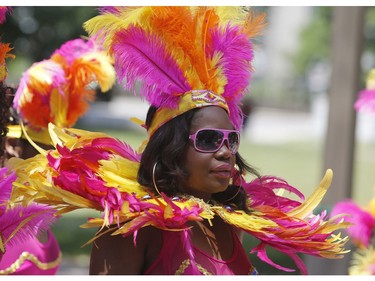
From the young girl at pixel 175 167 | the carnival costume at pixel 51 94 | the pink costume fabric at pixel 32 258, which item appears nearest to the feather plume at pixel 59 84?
the carnival costume at pixel 51 94

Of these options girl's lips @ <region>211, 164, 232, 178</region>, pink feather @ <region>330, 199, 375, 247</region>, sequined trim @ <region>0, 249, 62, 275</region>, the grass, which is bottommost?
the grass

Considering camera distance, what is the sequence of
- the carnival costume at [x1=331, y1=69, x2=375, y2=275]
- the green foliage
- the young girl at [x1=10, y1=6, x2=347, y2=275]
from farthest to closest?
the green foliage < the carnival costume at [x1=331, y1=69, x2=375, y2=275] < the young girl at [x1=10, y1=6, x2=347, y2=275]

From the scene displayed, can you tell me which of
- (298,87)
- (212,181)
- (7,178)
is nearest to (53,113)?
(7,178)

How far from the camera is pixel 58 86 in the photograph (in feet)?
13.8

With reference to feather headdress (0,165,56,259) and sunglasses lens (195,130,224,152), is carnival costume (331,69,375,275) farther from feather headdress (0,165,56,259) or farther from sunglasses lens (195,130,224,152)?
feather headdress (0,165,56,259)

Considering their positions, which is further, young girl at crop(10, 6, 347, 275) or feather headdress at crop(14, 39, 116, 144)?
feather headdress at crop(14, 39, 116, 144)

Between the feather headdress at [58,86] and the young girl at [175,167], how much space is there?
2.94ft

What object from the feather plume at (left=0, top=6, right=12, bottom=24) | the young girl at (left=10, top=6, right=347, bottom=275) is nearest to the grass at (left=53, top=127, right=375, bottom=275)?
the young girl at (left=10, top=6, right=347, bottom=275)

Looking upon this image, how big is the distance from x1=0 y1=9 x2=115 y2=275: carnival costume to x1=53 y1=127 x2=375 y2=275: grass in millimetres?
4620

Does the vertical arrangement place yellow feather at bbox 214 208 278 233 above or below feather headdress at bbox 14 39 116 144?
below

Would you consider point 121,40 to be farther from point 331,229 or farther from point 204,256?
point 331,229

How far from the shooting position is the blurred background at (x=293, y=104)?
814cm

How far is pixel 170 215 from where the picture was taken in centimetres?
292

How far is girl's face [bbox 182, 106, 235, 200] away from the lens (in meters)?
3.11
